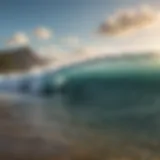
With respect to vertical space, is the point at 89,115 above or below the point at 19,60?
below

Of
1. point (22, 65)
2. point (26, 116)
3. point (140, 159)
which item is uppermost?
point (22, 65)

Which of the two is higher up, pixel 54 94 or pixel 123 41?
pixel 123 41

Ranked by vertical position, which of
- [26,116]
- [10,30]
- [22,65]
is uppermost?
[10,30]

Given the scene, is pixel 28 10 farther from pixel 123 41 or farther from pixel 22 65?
pixel 123 41

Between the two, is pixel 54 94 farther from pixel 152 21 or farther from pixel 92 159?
pixel 152 21

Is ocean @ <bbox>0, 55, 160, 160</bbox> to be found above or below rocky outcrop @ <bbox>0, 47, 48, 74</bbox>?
below

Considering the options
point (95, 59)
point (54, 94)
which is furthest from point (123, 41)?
point (54, 94)

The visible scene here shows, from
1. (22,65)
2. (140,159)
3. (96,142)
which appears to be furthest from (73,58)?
(140,159)

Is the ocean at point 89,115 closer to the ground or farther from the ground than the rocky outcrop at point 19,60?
closer to the ground

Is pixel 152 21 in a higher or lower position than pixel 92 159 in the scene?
higher
